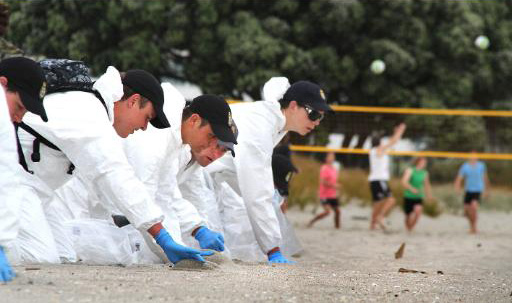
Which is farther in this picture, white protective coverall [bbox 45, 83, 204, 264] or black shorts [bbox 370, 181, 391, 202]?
black shorts [bbox 370, 181, 391, 202]

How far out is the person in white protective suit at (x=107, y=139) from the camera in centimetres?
438

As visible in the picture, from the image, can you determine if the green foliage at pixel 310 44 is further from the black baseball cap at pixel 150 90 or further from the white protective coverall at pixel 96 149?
the white protective coverall at pixel 96 149

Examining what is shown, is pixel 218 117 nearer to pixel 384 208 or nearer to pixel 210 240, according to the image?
pixel 210 240

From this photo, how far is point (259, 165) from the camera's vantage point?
6023mm

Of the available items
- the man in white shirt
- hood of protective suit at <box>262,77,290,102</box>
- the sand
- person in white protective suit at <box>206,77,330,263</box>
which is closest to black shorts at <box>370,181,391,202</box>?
the man in white shirt

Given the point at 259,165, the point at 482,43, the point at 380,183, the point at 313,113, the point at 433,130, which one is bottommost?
the point at 380,183

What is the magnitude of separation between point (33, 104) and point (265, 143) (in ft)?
7.77

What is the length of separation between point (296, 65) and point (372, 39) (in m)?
2.57

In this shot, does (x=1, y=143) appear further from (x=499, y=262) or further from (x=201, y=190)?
(x=499, y=262)

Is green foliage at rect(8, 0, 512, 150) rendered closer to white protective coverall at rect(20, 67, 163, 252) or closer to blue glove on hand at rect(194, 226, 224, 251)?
blue glove on hand at rect(194, 226, 224, 251)

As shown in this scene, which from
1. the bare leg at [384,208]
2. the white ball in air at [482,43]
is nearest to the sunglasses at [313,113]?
the bare leg at [384,208]

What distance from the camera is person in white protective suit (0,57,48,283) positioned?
372 centimetres

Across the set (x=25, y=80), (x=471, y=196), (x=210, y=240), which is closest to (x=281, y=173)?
(x=210, y=240)

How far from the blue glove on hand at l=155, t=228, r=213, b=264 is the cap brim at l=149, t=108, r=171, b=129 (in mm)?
527
